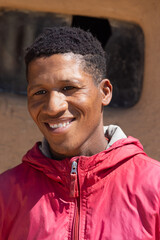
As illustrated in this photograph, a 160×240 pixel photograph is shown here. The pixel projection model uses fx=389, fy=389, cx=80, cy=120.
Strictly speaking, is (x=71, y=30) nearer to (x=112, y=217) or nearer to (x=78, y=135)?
(x=78, y=135)

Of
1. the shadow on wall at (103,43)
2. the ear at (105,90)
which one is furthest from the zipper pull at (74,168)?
the shadow on wall at (103,43)

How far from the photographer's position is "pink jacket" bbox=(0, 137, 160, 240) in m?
1.45

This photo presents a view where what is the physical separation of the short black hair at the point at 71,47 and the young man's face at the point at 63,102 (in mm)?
31

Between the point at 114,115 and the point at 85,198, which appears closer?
the point at 85,198

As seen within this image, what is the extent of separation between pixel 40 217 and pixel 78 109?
1.51 feet

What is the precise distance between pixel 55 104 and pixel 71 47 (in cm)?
26

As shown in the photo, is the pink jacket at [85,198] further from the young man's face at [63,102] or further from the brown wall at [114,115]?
the brown wall at [114,115]

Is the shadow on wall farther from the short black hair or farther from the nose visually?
the nose

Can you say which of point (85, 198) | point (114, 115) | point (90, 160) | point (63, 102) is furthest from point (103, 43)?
point (85, 198)

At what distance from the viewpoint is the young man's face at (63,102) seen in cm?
159

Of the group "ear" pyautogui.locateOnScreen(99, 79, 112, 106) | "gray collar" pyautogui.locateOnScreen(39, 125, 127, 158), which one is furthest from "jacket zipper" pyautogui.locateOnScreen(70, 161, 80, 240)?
"ear" pyautogui.locateOnScreen(99, 79, 112, 106)

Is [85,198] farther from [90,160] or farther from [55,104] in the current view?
[55,104]

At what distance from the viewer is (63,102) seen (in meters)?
1.59

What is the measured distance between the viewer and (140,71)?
9.30 feet
